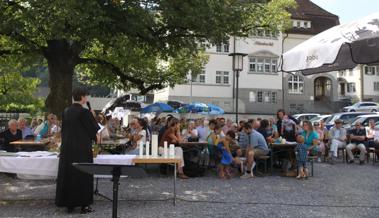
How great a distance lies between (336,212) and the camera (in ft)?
25.7

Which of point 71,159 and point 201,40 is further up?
point 201,40

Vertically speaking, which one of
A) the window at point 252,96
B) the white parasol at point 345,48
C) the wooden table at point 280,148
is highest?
the window at point 252,96

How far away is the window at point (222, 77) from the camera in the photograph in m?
49.0

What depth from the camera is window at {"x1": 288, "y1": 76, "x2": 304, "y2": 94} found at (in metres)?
52.2

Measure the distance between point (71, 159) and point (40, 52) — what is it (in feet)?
33.1

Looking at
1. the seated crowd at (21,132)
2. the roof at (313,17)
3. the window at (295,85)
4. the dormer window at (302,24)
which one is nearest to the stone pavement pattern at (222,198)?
the seated crowd at (21,132)

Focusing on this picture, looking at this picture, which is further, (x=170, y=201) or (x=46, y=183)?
(x=46, y=183)

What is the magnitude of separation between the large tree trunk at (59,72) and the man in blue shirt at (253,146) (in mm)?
6959

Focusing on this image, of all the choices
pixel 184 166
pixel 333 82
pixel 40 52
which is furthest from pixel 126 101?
pixel 333 82

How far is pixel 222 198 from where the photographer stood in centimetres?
895

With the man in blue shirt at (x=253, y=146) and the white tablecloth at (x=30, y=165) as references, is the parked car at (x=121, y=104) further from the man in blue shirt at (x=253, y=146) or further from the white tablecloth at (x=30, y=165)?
the white tablecloth at (x=30, y=165)

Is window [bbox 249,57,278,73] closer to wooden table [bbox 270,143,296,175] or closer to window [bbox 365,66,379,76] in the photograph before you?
window [bbox 365,66,379,76]

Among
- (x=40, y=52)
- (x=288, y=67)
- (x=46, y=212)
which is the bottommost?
(x=46, y=212)

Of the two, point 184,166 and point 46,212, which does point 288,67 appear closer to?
point 46,212
